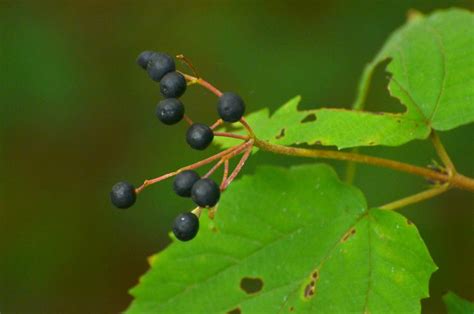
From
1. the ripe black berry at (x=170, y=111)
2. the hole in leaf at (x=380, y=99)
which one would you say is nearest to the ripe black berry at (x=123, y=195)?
the ripe black berry at (x=170, y=111)

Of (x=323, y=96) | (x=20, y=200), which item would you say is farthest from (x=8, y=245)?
(x=323, y=96)

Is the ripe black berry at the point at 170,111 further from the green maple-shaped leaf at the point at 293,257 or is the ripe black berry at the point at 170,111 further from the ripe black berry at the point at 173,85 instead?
the green maple-shaped leaf at the point at 293,257

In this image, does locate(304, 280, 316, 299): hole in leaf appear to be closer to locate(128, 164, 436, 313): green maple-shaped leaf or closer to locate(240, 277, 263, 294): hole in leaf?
locate(128, 164, 436, 313): green maple-shaped leaf

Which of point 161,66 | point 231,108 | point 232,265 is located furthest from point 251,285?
point 161,66

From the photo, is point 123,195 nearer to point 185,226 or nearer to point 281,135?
point 185,226

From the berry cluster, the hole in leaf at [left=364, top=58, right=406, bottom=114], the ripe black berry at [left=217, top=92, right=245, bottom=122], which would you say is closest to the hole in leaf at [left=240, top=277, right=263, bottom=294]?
the berry cluster

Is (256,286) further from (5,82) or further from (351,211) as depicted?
(5,82)

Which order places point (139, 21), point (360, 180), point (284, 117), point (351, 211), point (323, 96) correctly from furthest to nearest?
point (139, 21), point (323, 96), point (360, 180), point (284, 117), point (351, 211)
